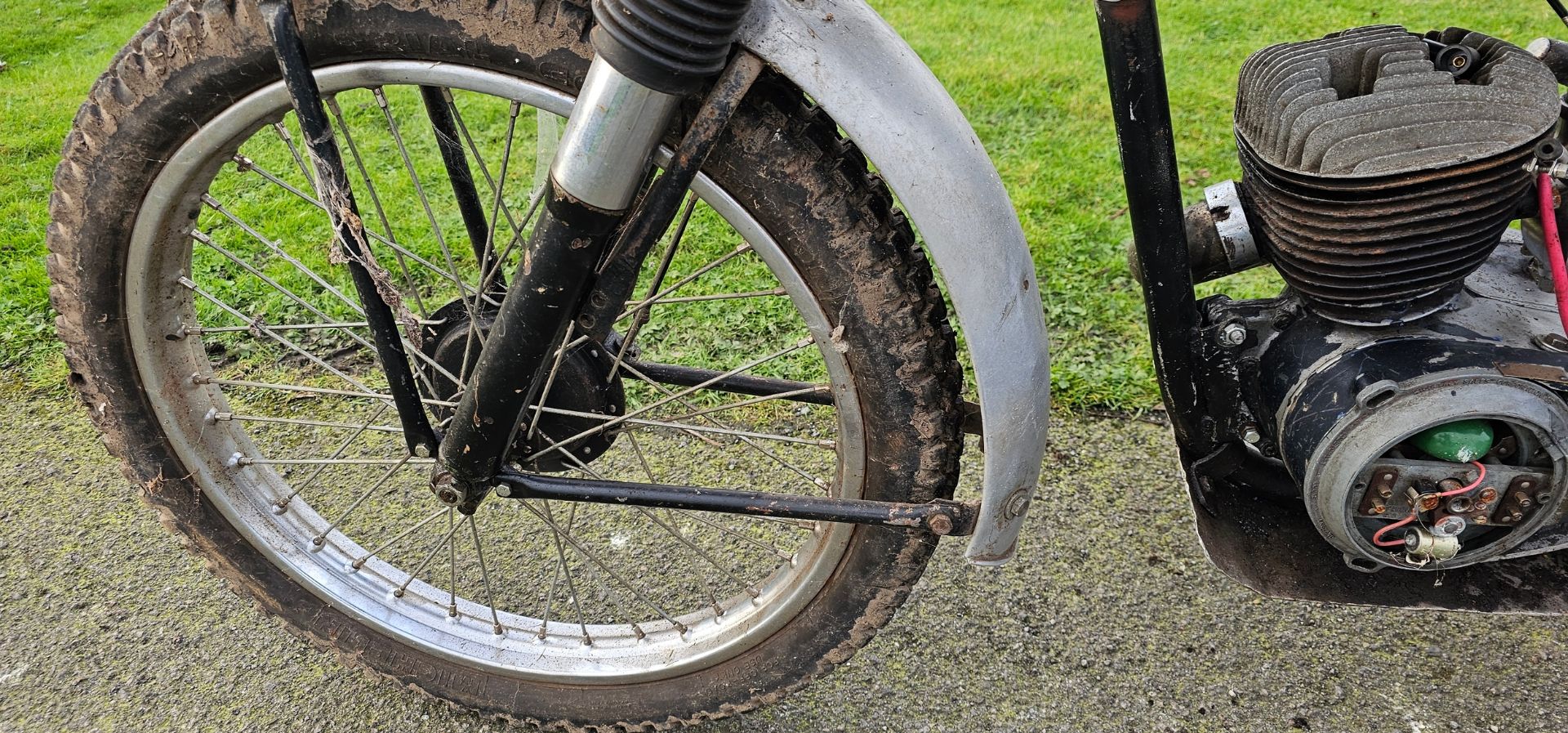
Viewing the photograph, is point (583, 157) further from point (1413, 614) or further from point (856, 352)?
point (1413, 614)

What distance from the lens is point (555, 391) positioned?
1454 millimetres

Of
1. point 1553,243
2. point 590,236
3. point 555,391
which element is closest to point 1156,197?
point 1553,243

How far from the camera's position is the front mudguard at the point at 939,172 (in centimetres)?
108

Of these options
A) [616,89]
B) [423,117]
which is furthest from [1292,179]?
[423,117]

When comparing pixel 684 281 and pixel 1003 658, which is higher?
pixel 684 281

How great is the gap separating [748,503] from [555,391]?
323 millimetres

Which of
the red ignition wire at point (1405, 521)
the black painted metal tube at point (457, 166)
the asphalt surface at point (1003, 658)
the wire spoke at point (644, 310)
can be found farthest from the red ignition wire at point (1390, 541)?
the black painted metal tube at point (457, 166)

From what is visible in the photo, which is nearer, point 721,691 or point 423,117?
point 721,691

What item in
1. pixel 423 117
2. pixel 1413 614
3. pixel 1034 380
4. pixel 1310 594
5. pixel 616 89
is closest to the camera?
pixel 616 89

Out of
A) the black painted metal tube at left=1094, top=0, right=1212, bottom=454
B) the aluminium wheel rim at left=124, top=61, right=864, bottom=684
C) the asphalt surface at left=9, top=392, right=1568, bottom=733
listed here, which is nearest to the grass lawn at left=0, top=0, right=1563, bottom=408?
the asphalt surface at left=9, top=392, right=1568, bottom=733

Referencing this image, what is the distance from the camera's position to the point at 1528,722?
1.73 m

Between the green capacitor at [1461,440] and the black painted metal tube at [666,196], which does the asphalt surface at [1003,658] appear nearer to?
the green capacitor at [1461,440]

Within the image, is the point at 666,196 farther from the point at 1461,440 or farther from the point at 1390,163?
the point at 1461,440

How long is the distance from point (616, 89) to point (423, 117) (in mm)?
3324
